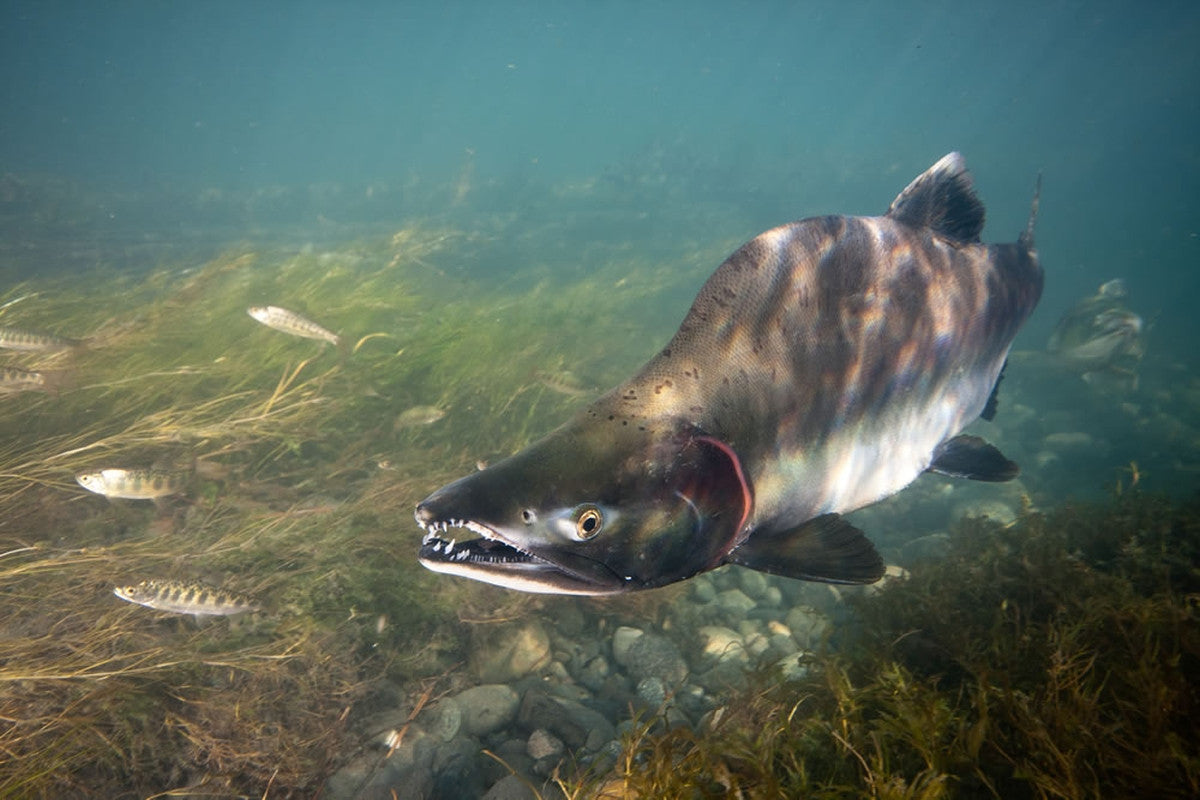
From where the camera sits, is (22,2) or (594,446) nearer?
(594,446)

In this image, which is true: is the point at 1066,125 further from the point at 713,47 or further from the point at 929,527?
the point at 929,527

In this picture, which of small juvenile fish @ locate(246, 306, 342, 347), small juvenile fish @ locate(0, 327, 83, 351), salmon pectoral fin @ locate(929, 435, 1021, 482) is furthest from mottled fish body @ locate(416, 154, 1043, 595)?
small juvenile fish @ locate(0, 327, 83, 351)

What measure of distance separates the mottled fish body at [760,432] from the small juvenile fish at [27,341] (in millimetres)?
7326

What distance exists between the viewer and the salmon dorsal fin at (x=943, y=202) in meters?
2.52

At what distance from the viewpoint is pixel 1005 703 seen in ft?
8.52

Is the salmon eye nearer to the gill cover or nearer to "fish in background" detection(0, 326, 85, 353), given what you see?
the gill cover

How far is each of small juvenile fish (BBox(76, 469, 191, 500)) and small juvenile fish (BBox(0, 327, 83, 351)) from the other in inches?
87.4

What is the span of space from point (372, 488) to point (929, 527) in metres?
9.63

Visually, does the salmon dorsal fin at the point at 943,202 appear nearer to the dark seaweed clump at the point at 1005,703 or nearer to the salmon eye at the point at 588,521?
the salmon eye at the point at 588,521

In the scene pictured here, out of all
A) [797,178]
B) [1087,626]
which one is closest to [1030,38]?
[797,178]

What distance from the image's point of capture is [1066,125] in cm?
11238

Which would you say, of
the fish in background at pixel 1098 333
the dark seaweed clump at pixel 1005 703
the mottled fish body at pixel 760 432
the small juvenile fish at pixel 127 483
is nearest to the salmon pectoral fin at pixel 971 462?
the mottled fish body at pixel 760 432

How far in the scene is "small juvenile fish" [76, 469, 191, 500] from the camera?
15.7 ft

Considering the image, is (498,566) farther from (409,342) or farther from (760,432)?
(409,342)
